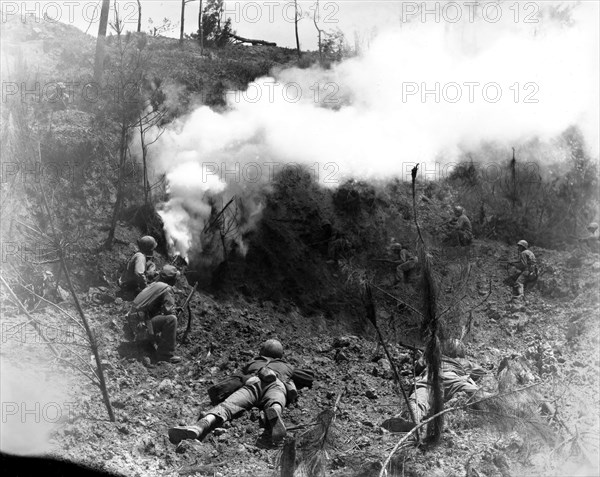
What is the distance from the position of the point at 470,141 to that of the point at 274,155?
6.93 m

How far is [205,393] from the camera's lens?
10.7 meters

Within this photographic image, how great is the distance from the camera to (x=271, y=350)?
36.8 ft

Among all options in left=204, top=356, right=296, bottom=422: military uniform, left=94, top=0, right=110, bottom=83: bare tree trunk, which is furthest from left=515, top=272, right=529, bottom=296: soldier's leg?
left=94, top=0, right=110, bottom=83: bare tree trunk

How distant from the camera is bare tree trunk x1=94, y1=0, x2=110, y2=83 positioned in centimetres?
1873

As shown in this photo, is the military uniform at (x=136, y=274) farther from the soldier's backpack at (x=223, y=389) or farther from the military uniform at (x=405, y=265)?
the military uniform at (x=405, y=265)

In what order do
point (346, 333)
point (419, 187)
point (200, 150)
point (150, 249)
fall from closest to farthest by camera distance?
point (150, 249), point (346, 333), point (200, 150), point (419, 187)

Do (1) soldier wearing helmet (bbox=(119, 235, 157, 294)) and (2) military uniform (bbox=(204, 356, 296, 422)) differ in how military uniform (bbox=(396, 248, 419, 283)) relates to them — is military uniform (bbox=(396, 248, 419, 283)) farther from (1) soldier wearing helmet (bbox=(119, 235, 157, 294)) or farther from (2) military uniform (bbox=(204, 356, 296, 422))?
(1) soldier wearing helmet (bbox=(119, 235, 157, 294))

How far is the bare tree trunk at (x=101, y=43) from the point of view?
61.5 feet

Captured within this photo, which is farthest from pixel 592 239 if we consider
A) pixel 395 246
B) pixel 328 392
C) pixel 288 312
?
pixel 328 392

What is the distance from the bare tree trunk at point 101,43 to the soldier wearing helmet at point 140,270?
7.53 metres

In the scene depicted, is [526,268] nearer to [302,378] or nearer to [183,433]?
[302,378]

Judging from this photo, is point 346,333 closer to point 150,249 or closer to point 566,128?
point 150,249

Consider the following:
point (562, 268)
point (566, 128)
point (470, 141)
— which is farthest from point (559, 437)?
point (566, 128)

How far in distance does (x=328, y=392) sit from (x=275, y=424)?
1726 mm
